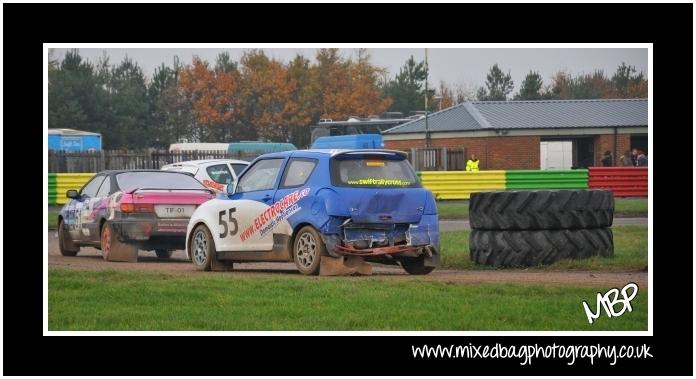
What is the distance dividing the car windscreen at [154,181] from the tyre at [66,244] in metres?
1.49

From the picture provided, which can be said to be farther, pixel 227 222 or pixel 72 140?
pixel 72 140

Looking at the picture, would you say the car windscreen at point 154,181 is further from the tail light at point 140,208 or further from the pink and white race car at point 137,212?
the tail light at point 140,208

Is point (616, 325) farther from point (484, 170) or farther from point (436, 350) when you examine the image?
point (484, 170)

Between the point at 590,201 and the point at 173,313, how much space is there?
643 cm

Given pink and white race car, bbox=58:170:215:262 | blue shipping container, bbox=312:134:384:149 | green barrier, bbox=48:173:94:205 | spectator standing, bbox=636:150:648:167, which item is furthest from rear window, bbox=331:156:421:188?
spectator standing, bbox=636:150:648:167

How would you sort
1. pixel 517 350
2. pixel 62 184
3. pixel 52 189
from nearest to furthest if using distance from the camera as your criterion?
pixel 517 350
pixel 52 189
pixel 62 184

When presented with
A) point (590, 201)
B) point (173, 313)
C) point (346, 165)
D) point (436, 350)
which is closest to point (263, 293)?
point (173, 313)

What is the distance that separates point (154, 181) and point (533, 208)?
615cm

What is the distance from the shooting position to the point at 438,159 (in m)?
43.9

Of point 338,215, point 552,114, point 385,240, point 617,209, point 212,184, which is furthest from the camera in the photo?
point 552,114

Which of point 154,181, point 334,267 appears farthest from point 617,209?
point 334,267

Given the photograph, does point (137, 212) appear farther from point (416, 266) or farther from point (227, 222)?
point (416, 266)

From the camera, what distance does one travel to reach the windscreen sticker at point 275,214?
50.9ft

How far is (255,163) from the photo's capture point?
54.5 feet
